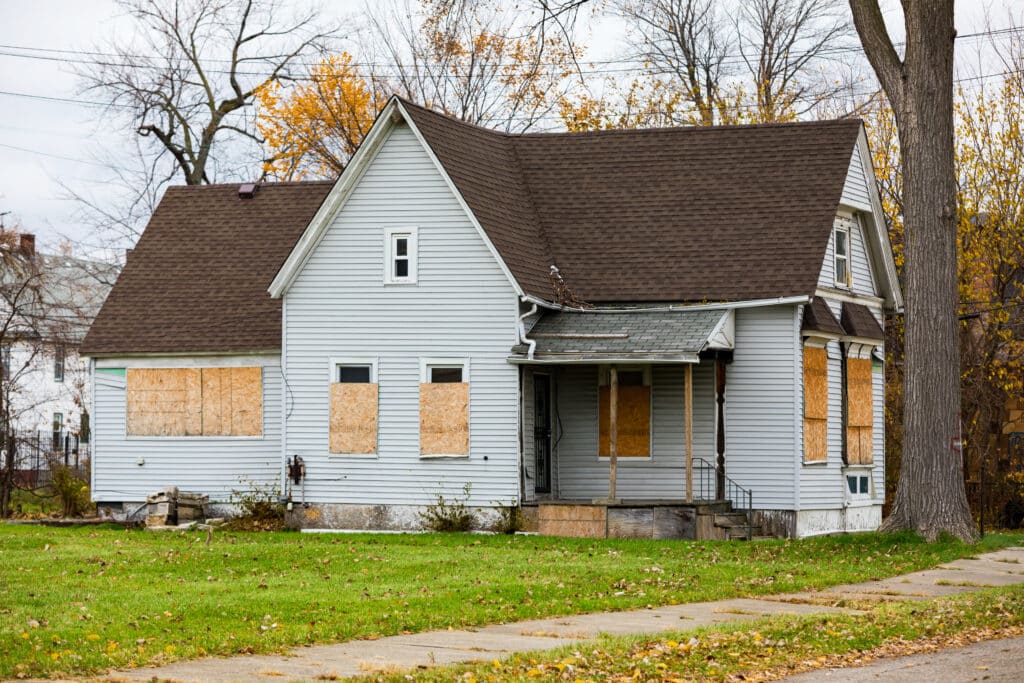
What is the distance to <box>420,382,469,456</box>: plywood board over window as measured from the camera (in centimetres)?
2545

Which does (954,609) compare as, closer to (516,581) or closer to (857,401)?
(516,581)

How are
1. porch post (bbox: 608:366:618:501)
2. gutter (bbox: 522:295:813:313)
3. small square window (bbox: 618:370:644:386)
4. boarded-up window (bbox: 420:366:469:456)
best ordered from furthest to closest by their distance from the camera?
small square window (bbox: 618:370:644:386) → boarded-up window (bbox: 420:366:469:456) → gutter (bbox: 522:295:813:313) → porch post (bbox: 608:366:618:501)

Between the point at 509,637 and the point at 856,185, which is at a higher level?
the point at 856,185

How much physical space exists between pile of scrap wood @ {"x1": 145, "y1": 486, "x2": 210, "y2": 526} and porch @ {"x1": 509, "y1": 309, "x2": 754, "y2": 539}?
6.83m

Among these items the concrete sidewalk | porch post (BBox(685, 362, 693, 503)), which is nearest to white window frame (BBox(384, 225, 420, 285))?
porch post (BBox(685, 362, 693, 503))

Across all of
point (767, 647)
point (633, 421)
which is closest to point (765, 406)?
point (633, 421)

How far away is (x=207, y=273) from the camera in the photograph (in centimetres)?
3014

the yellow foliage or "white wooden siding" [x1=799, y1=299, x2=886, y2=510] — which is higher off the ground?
the yellow foliage

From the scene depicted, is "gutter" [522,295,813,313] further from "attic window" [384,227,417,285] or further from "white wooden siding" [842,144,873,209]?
"white wooden siding" [842,144,873,209]

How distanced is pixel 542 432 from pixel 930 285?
24.4 ft

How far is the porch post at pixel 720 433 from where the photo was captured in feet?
84.1

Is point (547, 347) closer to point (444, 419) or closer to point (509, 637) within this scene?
point (444, 419)

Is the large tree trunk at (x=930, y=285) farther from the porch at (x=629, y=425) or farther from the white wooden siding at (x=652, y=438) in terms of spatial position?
the white wooden siding at (x=652, y=438)

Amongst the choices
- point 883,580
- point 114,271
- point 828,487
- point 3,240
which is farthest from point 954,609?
point 114,271
